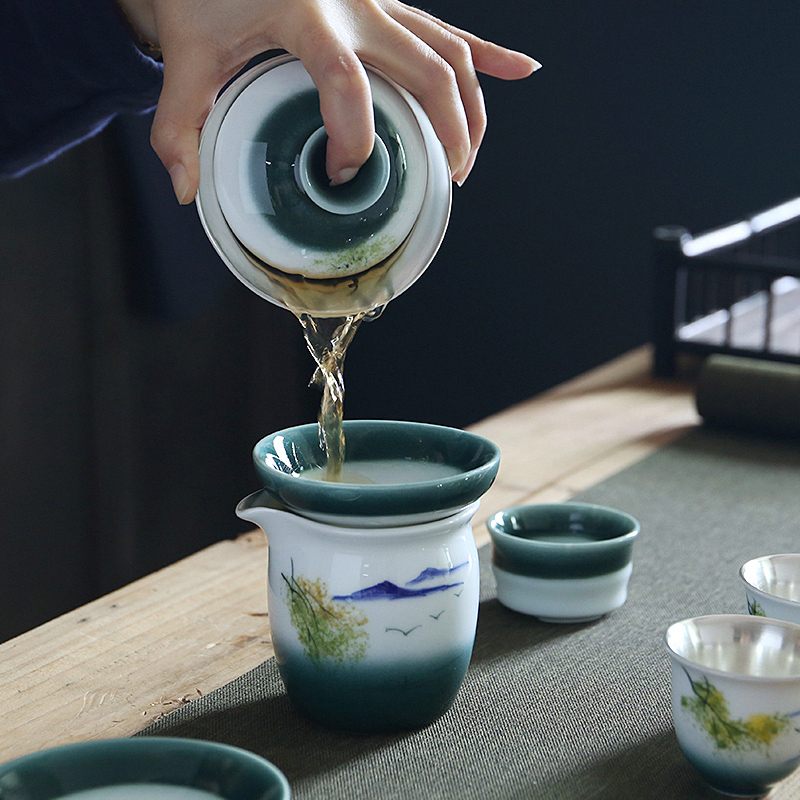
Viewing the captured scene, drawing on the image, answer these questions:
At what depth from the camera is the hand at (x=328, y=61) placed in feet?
1.98

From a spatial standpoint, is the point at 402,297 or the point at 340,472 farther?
the point at 402,297

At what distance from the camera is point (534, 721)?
65cm

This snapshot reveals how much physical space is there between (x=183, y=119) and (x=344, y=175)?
5.5 inches

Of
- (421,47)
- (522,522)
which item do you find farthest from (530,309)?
(421,47)

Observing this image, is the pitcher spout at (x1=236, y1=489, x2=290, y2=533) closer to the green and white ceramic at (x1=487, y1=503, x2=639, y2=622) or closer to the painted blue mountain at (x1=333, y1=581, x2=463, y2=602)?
the painted blue mountain at (x1=333, y1=581, x2=463, y2=602)

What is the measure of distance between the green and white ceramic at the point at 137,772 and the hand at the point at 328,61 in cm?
34

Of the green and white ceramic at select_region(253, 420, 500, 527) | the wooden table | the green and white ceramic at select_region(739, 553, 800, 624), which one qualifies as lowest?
the wooden table

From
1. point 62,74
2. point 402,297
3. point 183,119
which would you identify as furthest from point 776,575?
point 402,297

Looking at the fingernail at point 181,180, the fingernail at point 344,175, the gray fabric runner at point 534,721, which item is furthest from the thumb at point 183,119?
the gray fabric runner at point 534,721

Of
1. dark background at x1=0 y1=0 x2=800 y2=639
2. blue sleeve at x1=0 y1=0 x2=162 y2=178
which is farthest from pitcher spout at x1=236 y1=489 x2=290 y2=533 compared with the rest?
dark background at x1=0 y1=0 x2=800 y2=639

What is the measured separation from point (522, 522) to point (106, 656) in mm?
357

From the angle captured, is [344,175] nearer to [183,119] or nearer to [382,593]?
[183,119]

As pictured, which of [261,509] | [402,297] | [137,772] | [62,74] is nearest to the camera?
[137,772]

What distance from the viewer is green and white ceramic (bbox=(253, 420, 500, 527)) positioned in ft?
1.94
